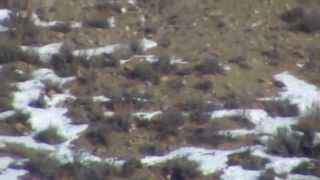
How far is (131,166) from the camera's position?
10.5 metres

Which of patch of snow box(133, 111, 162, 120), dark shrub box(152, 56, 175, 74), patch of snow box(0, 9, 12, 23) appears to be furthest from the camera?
patch of snow box(0, 9, 12, 23)

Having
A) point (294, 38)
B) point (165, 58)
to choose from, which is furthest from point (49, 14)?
point (294, 38)

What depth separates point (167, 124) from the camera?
11438mm

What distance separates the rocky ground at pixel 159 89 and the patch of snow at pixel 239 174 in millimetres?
12

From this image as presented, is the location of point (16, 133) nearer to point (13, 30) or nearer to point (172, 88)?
point (172, 88)

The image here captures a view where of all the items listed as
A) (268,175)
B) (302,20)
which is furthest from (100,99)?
(302,20)

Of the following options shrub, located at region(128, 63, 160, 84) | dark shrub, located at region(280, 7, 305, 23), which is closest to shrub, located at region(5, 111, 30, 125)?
shrub, located at region(128, 63, 160, 84)

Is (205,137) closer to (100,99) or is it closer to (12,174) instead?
(100,99)

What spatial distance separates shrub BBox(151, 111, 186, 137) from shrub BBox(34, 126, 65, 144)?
3.21 feet

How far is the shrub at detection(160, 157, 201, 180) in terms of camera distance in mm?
10395

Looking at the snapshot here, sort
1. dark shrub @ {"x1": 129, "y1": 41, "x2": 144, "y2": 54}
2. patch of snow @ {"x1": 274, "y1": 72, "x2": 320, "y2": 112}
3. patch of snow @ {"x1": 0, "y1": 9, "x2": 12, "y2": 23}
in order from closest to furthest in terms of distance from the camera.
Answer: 1. patch of snow @ {"x1": 274, "y1": 72, "x2": 320, "y2": 112}
2. dark shrub @ {"x1": 129, "y1": 41, "x2": 144, "y2": 54}
3. patch of snow @ {"x1": 0, "y1": 9, "x2": 12, "y2": 23}

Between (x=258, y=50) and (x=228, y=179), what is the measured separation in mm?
3352

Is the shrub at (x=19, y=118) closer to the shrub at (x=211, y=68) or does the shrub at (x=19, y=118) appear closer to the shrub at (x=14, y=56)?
the shrub at (x=14, y=56)

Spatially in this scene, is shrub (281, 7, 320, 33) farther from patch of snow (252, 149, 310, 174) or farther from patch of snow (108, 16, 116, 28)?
patch of snow (252, 149, 310, 174)
